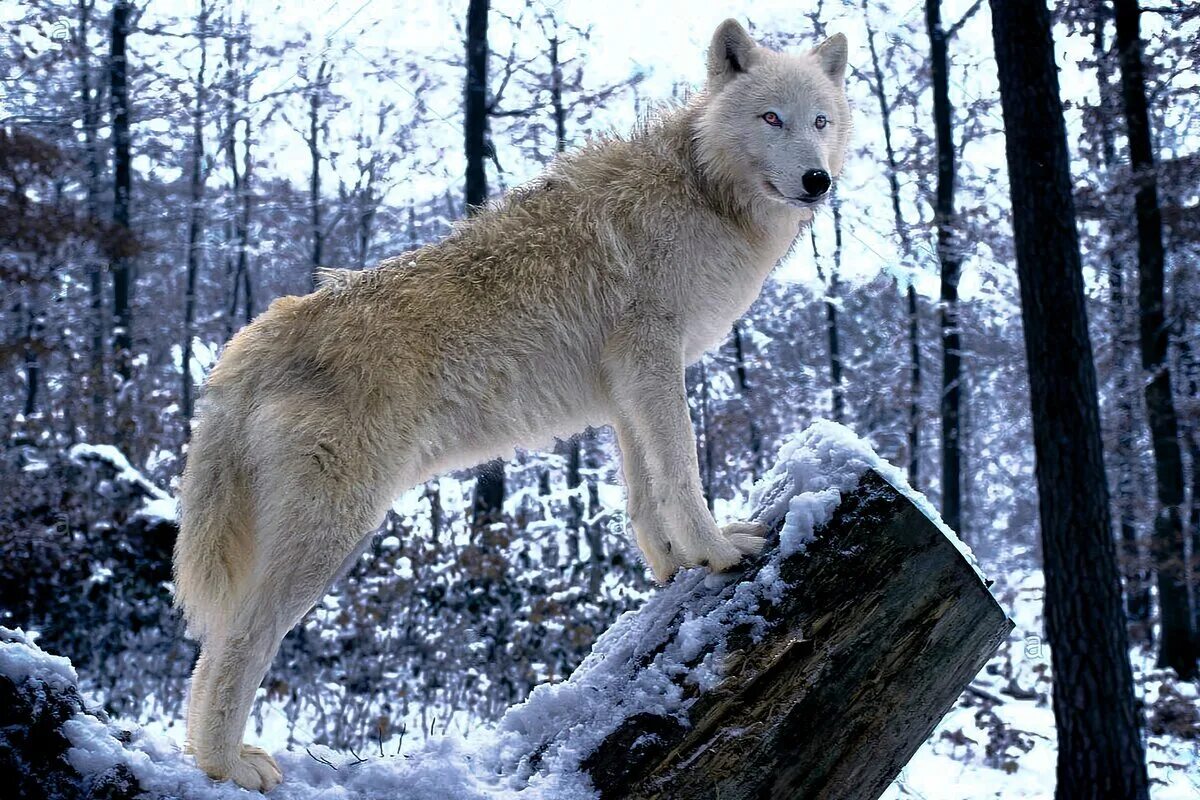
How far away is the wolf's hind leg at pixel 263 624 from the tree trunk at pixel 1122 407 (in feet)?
39.1

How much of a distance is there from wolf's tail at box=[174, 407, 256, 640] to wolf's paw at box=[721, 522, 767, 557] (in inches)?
66.9

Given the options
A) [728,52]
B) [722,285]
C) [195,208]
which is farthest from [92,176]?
[722,285]

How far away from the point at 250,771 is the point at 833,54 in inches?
141

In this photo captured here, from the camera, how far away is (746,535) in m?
3.44

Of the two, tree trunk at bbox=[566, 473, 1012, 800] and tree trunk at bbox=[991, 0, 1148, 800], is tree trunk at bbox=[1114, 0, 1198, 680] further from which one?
tree trunk at bbox=[566, 473, 1012, 800]

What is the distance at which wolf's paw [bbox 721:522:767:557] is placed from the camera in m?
3.38

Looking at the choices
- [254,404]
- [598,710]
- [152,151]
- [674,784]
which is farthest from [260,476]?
[152,151]

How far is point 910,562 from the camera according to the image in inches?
118

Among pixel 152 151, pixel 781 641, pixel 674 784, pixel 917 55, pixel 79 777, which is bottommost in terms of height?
pixel 79 777

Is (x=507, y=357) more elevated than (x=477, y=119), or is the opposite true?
(x=477, y=119)

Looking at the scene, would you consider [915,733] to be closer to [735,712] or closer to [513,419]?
[735,712]

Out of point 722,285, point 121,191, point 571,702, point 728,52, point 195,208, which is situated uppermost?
point 195,208

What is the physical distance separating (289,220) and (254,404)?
1785cm

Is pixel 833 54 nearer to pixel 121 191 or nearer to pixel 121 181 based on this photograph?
pixel 121 191
